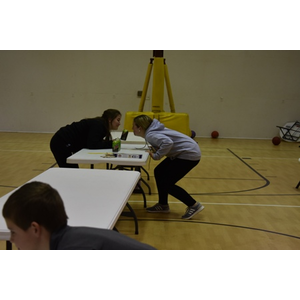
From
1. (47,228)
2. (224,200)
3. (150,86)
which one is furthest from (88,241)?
(150,86)

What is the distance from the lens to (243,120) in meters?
11.0

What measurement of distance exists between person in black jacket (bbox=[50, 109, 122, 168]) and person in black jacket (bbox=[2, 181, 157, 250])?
2642 millimetres

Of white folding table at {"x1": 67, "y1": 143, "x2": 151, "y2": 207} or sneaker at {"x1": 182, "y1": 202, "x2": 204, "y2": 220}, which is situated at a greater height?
white folding table at {"x1": 67, "y1": 143, "x2": 151, "y2": 207}

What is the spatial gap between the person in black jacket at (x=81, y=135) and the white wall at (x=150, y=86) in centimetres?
710

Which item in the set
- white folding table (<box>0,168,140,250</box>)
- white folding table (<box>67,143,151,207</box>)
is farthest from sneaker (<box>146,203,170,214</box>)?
white folding table (<box>0,168,140,250</box>)

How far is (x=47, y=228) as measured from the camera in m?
1.19

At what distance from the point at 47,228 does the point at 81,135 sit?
2.84m

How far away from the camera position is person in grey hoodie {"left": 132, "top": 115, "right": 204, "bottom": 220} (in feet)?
Answer: 11.6

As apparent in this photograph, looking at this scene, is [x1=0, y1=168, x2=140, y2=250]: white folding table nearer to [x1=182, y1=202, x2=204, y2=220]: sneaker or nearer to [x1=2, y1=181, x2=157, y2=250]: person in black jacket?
[x1=2, y1=181, x2=157, y2=250]: person in black jacket

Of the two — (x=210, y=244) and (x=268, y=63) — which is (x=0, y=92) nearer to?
(x=268, y=63)

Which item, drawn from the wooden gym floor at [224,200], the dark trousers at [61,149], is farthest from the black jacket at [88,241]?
the dark trousers at [61,149]

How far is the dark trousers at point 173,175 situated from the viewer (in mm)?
3691

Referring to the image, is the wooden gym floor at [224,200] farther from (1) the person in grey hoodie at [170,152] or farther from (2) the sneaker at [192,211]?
(1) the person in grey hoodie at [170,152]
